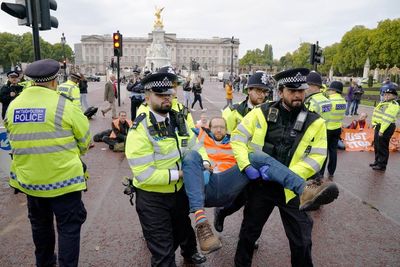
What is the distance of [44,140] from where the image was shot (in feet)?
10.0

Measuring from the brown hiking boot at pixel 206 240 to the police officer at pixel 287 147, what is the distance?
2.12 feet

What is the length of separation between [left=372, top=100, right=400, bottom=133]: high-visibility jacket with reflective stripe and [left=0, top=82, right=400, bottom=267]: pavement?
1.48 m

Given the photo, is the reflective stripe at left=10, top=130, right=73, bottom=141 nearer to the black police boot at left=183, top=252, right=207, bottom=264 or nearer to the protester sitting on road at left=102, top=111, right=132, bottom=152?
the black police boot at left=183, top=252, right=207, bottom=264

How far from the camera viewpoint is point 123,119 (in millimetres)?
10047

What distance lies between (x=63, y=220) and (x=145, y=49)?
152 m

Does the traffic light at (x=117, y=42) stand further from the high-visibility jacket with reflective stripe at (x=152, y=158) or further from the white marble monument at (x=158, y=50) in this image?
the white marble monument at (x=158, y=50)

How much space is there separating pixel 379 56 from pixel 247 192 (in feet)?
191

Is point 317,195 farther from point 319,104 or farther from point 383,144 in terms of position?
point 383,144

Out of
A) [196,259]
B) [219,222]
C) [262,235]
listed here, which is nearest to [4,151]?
[219,222]

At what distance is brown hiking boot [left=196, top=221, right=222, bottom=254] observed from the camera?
290cm

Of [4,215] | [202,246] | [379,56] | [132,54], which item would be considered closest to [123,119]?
[4,215]

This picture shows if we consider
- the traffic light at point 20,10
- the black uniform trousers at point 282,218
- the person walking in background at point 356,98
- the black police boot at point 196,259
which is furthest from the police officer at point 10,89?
the person walking in background at point 356,98

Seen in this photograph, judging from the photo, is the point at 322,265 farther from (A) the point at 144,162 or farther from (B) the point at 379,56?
(B) the point at 379,56

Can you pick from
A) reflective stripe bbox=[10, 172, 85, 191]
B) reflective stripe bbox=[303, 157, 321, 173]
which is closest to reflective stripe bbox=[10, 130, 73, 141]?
reflective stripe bbox=[10, 172, 85, 191]
